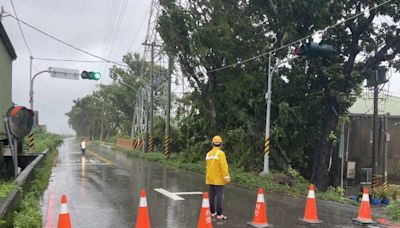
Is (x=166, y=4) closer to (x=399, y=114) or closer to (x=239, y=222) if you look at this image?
(x=239, y=222)

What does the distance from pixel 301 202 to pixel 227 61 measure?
37.2 ft

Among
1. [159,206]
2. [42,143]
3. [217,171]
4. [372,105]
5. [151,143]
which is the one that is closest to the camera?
[217,171]

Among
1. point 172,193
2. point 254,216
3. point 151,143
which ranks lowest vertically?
point 172,193

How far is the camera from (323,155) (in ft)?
70.5

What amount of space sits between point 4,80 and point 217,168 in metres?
10.1

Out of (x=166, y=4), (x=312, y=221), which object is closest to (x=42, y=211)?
(x=312, y=221)

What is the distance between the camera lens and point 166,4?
22.6 meters

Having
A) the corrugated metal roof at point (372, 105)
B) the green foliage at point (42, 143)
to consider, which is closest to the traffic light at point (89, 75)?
the green foliage at point (42, 143)

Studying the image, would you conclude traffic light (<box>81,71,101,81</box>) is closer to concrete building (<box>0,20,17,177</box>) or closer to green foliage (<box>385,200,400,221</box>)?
concrete building (<box>0,20,17,177</box>)

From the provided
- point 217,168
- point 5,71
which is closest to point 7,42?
point 5,71

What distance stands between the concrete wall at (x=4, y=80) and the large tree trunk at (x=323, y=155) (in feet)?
47.0

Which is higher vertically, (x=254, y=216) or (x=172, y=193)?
(x=254, y=216)

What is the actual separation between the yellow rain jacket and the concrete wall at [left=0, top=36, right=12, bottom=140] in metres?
8.90

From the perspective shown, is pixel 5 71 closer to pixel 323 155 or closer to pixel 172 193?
pixel 172 193
